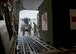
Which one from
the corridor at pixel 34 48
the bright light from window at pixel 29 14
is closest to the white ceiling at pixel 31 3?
the corridor at pixel 34 48

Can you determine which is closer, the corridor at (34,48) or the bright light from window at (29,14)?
the corridor at (34,48)

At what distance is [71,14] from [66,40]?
131cm

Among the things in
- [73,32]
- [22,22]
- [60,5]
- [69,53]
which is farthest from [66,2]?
[22,22]

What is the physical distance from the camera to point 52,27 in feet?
21.7

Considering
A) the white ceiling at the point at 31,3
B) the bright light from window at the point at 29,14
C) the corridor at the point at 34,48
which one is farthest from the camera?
the bright light from window at the point at 29,14

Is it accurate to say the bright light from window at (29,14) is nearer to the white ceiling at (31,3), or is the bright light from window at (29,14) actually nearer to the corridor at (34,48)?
the white ceiling at (31,3)

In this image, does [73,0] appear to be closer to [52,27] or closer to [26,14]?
[52,27]

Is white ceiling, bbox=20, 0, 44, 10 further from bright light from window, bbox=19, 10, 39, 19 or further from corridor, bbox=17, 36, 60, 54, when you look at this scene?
bright light from window, bbox=19, 10, 39, 19

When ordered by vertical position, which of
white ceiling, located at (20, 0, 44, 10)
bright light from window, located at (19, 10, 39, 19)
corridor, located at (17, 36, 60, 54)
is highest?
white ceiling, located at (20, 0, 44, 10)

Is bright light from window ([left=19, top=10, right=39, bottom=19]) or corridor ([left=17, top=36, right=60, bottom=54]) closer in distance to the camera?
corridor ([left=17, top=36, right=60, bottom=54])

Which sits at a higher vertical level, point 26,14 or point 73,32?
point 26,14

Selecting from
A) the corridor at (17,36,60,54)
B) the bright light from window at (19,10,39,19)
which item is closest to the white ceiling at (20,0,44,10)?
the corridor at (17,36,60,54)

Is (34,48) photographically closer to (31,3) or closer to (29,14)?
(31,3)

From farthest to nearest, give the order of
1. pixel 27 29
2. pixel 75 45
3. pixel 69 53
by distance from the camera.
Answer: pixel 27 29, pixel 75 45, pixel 69 53
